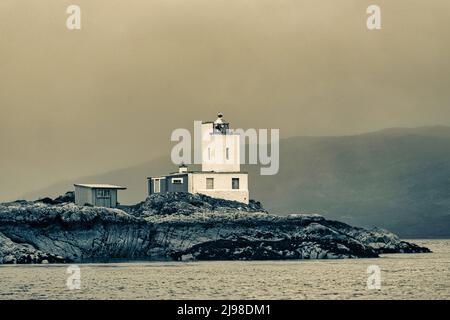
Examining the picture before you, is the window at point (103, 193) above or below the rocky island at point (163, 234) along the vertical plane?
above

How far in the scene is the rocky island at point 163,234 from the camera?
90.2 meters

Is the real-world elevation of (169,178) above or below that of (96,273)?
above

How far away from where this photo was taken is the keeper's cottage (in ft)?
340

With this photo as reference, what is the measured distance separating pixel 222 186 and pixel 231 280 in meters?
34.5

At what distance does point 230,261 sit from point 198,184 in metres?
13.7

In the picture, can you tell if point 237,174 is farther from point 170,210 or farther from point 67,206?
point 67,206

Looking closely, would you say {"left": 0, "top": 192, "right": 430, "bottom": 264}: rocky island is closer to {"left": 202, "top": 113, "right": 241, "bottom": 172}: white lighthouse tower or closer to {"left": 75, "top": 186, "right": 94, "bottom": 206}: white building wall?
{"left": 75, "top": 186, "right": 94, "bottom": 206}: white building wall

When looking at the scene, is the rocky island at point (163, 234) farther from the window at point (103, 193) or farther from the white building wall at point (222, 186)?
the white building wall at point (222, 186)

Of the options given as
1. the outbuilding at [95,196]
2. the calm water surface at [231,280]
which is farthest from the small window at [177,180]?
the calm water surface at [231,280]

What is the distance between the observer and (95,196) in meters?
101

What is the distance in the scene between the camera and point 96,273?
75688 mm

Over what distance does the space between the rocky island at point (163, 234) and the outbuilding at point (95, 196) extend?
63.9 inches
